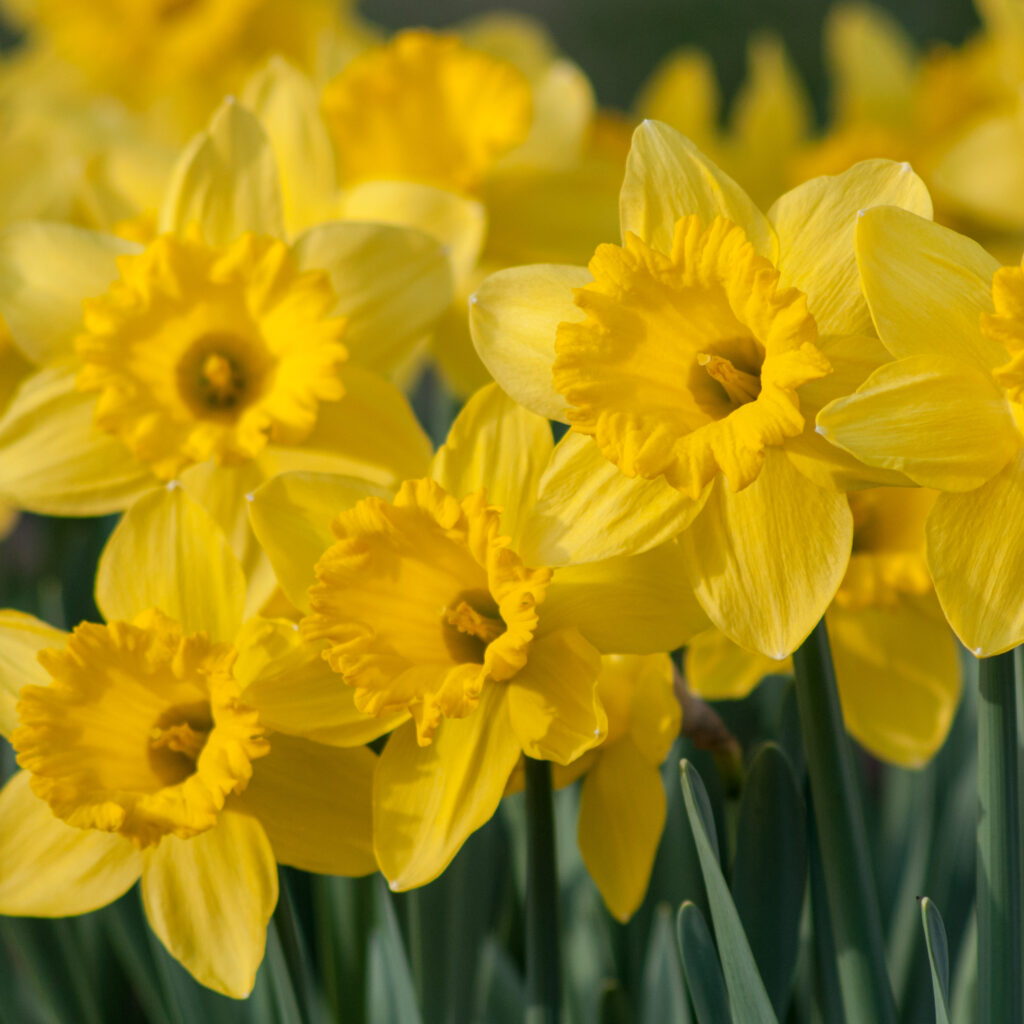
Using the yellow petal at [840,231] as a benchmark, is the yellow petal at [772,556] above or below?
below

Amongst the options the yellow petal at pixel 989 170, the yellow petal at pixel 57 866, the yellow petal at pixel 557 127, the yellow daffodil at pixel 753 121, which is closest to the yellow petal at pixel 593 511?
the yellow petal at pixel 57 866

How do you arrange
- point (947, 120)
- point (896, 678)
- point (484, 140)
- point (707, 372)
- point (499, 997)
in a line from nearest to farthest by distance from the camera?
point (707, 372) < point (896, 678) < point (499, 997) < point (484, 140) < point (947, 120)

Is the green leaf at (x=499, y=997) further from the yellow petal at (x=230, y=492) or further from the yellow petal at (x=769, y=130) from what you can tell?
the yellow petal at (x=769, y=130)

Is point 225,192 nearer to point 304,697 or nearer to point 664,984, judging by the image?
point 304,697

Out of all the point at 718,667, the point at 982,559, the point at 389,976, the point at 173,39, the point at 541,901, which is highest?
the point at 173,39

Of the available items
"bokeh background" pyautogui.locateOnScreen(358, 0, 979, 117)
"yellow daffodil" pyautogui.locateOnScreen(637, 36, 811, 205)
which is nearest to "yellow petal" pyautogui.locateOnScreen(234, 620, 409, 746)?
"yellow daffodil" pyautogui.locateOnScreen(637, 36, 811, 205)

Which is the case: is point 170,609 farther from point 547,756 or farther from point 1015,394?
point 1015,394

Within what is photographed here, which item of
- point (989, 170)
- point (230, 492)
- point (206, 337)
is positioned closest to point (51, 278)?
point (206, 337)

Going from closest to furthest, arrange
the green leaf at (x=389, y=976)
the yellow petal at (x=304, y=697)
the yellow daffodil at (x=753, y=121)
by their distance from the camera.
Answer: the yellow petal at (x=304, y=697) → the green leaf at (x=389, y=976) → the yellow daffodil at (x=753, y=121)
